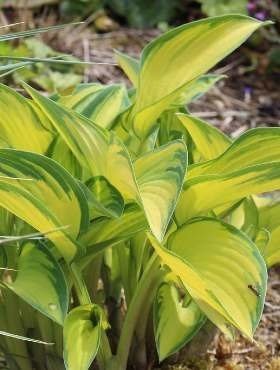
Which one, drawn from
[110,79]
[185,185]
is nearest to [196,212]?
[185,185]

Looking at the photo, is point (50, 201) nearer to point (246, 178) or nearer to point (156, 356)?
point (246, 178)

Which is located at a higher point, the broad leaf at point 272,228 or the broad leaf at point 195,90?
the broad leaf at point 195,90

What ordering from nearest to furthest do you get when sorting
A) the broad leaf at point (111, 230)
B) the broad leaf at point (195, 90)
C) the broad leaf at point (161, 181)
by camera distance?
the broad leaf at point (161, 181)
the broad leaf at point (111, 230)
the broad leaf at point (195, 90)

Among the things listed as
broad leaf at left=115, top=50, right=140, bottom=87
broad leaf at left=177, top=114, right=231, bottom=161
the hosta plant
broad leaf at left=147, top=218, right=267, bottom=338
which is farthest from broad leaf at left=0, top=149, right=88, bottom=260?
broad leaf at left=115, top=50, right=140, bottom=87

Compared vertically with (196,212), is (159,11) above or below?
below

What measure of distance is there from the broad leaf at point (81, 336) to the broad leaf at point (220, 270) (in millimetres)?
144

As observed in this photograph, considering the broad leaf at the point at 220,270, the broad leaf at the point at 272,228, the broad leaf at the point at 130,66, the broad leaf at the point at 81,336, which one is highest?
the broad leaf at the point at 130,66

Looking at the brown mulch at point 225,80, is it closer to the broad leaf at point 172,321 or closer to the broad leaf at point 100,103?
the broad leaf at point 100,103

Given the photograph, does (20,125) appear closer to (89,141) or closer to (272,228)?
(89,141)

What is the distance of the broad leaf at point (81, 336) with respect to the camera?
3.60 feet

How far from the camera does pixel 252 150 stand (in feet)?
3.91

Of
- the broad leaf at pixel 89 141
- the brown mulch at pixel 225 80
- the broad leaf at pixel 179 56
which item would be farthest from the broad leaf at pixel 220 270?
the brown mulch at pixel 225 80

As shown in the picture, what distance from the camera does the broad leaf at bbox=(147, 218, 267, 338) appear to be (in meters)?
1.07

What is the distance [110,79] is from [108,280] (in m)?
1.42
